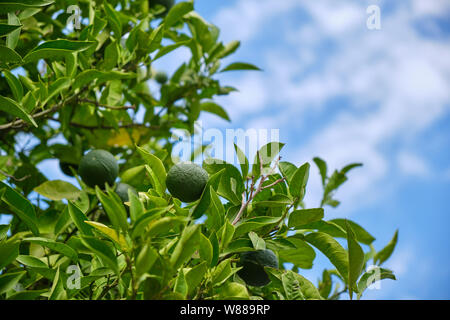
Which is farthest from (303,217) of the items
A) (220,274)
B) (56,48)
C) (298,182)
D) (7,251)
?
(56,48)

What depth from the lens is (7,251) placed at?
1106mm

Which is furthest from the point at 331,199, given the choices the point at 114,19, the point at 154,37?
the point at 114,19

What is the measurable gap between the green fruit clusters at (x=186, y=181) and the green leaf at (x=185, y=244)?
0.30 meters

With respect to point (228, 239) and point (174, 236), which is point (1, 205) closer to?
point (174, 236)

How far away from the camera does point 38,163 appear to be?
2.52 metres

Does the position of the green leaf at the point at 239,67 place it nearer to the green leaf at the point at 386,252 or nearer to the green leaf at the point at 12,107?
the green leaf at the point at 386,252

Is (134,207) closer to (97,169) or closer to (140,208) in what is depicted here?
(140,208)

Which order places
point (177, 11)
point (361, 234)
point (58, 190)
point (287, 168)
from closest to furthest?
point (287, 168) < point (361, 234) < point (58, 190) < point (177, 11)

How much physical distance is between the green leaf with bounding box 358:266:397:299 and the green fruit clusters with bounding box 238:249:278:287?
0.26m

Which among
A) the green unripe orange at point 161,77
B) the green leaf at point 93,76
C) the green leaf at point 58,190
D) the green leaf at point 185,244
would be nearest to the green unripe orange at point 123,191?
the green leaf at point 58,190

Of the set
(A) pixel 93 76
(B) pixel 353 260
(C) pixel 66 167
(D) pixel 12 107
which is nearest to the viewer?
(B) pixel 353 260

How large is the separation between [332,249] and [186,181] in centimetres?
51

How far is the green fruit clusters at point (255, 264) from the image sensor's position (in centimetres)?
134

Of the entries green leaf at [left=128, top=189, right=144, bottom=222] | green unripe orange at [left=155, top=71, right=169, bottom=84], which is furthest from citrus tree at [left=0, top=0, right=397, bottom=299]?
green unripe orange at [left=155, top=71, right=169, bottom=84]
